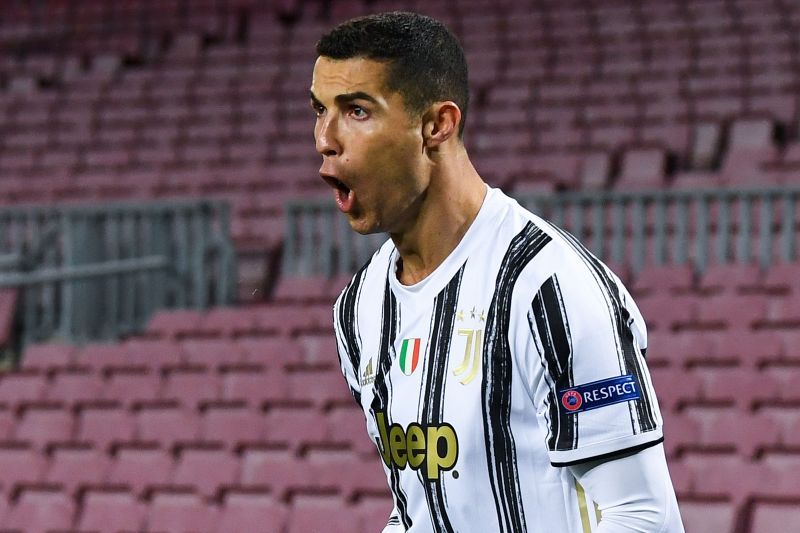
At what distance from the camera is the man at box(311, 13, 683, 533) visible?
4.07ft

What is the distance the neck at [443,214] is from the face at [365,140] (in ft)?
0.13

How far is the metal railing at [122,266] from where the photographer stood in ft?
20.7

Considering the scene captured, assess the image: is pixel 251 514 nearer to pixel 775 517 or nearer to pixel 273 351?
pixel 273 351

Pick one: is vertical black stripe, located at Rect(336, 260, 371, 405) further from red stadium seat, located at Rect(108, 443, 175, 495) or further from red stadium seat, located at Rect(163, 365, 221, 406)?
red stadium seat, located at Rect(163, 365, 221, 406)

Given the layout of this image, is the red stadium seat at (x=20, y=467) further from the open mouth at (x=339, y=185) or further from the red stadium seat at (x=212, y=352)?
the open mouth at (x=339, y=185)

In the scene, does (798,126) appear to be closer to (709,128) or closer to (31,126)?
(709,128)

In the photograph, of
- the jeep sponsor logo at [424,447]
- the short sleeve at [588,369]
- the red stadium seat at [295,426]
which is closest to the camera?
the short sleeve at [588,369]

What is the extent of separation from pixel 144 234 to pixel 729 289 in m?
2.80

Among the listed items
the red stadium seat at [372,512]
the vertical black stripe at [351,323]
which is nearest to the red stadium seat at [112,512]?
the red stadium seat at [372,512]

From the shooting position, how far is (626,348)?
125cm

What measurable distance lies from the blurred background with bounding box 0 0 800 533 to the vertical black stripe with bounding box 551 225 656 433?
2433 millimetres

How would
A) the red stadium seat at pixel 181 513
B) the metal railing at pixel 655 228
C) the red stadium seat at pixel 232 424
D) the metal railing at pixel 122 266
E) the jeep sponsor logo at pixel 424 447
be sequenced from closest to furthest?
1. the jeep sponsor logo at pixel 424 447
2. the red stadium seat at pixel 181 513
3. the red stadium seat at pixel 232 424
4. the metal railing at pixel 655 228
5. the metal railing at pixel 122 266

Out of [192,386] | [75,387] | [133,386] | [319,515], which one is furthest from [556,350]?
[75,387]

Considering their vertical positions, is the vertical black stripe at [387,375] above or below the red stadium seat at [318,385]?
above
